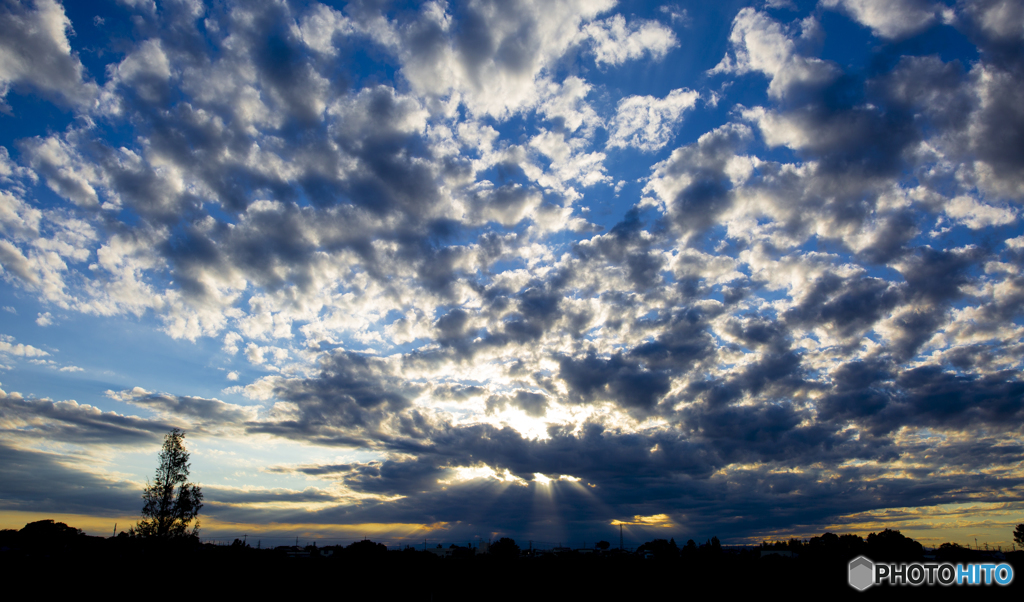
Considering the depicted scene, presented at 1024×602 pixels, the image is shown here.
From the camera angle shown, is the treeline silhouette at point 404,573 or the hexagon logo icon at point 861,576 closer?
the treeline silhouette at point 404,573

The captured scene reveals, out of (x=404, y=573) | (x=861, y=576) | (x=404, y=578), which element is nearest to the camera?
(x=861, y=576)

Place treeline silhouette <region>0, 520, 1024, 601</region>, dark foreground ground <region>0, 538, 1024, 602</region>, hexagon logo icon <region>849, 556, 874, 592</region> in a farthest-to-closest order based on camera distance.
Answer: hexagon logo icon <region>849, 556, 874, 592</region>
treeline silhouette <region>0, 520, 1024, 601</region>
dark foreground ground <region>0, 538, 1024, 602</region>

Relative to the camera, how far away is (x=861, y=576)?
85.6 m

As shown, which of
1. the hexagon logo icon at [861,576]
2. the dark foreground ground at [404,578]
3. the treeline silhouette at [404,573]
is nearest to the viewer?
the dark foreground ground at [404,578]

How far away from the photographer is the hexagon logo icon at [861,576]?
266 feet

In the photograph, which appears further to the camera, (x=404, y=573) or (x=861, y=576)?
(x=404, y=573)

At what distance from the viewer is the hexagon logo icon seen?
81.1 m

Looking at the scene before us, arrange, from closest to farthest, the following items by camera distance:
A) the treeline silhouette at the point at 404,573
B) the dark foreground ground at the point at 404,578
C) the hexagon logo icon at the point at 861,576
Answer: the dark foreground ground at the point at 404,578, the treeline silhouette at the point at 404,573, the hexagon logo icon at the point at 861,576

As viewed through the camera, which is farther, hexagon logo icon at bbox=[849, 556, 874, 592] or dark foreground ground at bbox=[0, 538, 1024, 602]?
hexagon logo icon at bbox=[849, 556, 874, 592]

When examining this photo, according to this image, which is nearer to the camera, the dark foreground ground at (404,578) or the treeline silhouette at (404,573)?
the dark foreground ground at (404,578)

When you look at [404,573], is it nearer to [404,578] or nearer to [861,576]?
[404,578]

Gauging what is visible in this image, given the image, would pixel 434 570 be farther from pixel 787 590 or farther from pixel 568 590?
pixel 787 590

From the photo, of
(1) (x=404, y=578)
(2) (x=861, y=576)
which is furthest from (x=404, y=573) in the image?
(2) (x=861, y=576)

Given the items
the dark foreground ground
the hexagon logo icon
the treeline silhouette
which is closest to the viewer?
the dark foreground ground
